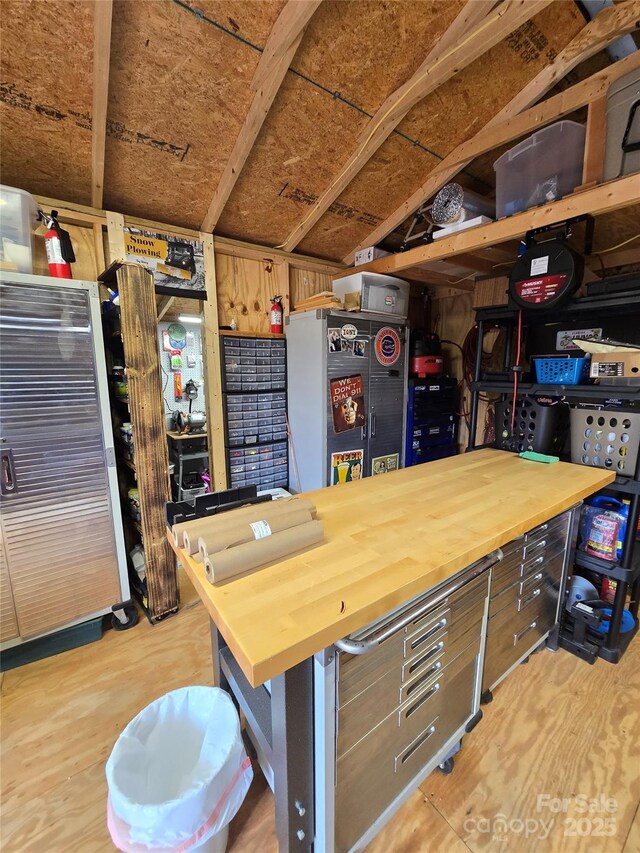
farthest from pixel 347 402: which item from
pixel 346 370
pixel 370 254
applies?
pixel 370 254

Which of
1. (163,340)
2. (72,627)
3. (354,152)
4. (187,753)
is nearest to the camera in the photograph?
(187,753)

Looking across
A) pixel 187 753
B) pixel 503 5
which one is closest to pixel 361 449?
pixel 187 753

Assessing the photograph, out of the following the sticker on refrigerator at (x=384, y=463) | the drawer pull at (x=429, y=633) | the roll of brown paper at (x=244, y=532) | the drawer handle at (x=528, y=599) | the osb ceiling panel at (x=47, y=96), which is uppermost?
the osb ceiling panel at (x=47, y=96)

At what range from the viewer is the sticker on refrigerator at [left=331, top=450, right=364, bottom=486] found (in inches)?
107

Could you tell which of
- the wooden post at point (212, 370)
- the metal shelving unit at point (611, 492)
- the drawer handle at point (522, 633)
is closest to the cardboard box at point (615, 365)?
the metal shelving unit at point (611, 492)

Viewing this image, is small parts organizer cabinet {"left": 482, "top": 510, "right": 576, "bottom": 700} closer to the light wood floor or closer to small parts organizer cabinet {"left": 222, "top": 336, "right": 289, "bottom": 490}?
the light wood floor

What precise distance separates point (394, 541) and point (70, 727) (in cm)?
161

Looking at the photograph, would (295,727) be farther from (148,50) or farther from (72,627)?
(148,50)

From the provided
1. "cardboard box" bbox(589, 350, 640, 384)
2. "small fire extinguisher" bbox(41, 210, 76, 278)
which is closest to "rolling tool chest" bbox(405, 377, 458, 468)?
"cardboard box" bbox(589, 350, 640, 384)

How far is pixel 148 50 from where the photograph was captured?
4.75ft

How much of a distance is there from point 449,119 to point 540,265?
3.76ft

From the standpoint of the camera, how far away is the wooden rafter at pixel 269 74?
4.58 ft

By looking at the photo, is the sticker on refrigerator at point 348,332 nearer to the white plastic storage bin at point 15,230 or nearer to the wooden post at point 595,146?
the wooden post at point 595,146

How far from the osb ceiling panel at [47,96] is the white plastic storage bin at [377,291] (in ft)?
5.82
